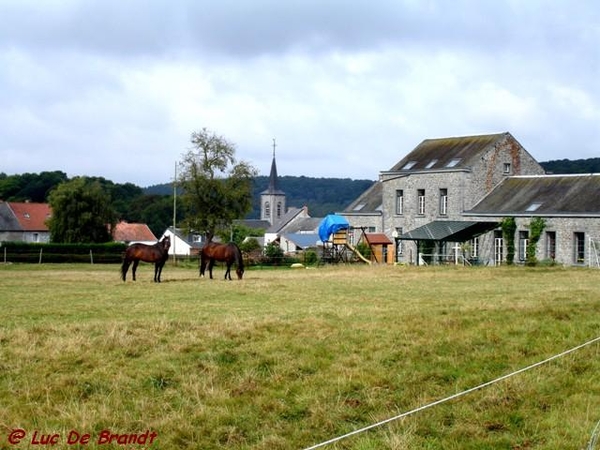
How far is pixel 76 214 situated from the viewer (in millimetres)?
76375

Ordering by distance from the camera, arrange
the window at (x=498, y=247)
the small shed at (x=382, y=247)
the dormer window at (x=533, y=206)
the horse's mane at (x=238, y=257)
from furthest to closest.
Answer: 1. the small shed at (x=382, y=247)
2. the window at (x=498, y=247)
3. the dormer window at (x=533, y=206)
4. the horse's mane at (x=238, y=257)

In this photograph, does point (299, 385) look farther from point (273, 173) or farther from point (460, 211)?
point (273, 173)

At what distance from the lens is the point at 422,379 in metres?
9.96

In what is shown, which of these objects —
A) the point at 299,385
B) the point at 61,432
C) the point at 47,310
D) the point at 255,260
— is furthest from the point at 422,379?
the point at 255,260

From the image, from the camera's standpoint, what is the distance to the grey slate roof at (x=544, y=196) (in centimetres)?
4528

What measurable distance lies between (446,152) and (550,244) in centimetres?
1171

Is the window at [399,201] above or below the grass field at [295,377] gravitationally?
above

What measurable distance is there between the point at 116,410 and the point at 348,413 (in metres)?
2.48

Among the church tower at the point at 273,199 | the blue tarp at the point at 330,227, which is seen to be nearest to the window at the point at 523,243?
the blue tarp at the point at 330,227

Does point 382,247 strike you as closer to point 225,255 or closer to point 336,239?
point 336,239

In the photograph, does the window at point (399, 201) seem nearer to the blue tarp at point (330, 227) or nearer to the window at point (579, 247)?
the blue tarp at point (330, 227)

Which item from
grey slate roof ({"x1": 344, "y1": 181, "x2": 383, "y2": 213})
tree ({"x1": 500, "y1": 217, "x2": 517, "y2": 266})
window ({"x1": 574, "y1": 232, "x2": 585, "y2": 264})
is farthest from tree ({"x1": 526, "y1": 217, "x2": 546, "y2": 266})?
grey slate roof ({"x1": 344, "y1": 181, "x2": 383, "y2": 213})

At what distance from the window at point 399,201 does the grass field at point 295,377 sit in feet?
137

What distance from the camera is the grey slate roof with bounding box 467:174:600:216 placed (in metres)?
45.3
